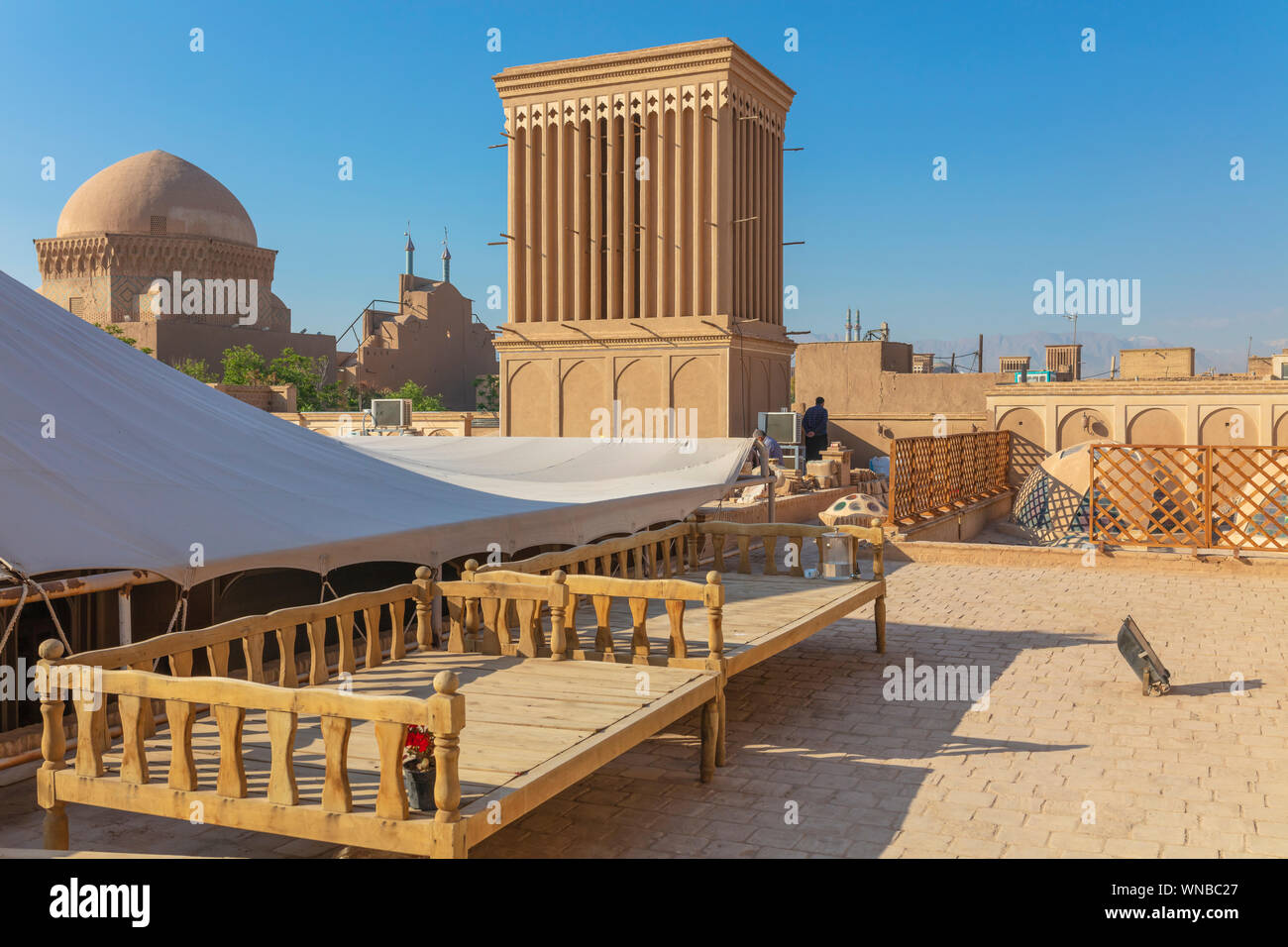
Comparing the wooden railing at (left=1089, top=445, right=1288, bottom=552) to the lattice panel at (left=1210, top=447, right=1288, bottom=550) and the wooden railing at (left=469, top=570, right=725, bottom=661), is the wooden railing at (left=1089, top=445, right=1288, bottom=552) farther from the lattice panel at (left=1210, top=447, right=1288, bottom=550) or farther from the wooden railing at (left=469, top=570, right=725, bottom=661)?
the wooden railing at (left=469, top=570, right=725, bottom=661)

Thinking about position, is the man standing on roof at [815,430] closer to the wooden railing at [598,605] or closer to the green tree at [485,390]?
the wooden railing at [598,605]

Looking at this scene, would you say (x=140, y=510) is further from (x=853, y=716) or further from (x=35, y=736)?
(x=853, y=716)

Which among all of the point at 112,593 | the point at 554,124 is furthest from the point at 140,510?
the point at 554,124

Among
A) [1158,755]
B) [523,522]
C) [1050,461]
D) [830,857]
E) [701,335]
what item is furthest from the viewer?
[701,335]

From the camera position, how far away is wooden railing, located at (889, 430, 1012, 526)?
15.1 meters

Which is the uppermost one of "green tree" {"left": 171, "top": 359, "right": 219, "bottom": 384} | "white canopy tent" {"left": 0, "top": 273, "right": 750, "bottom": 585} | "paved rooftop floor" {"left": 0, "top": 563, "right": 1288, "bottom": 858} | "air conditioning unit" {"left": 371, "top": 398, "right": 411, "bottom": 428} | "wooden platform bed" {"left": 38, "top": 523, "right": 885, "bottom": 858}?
"green tree" {"left": 171, "top": 359, "right": 219, "bottom": 384}

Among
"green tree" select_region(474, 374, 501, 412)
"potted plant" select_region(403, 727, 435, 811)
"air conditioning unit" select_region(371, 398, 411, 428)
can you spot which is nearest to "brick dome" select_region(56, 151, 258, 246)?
"green tree" select_region(474, 374, 501, 412)

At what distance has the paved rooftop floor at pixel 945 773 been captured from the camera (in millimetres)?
4539

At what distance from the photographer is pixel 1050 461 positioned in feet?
59.5

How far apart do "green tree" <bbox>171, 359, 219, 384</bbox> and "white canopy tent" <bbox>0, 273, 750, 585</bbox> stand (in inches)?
1773

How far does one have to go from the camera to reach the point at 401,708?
11.3 feet

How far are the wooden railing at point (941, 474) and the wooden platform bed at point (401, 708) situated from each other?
8238 millimetres

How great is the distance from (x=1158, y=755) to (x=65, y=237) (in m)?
58.4

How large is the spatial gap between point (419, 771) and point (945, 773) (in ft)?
9.87
